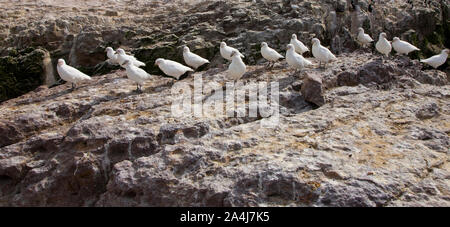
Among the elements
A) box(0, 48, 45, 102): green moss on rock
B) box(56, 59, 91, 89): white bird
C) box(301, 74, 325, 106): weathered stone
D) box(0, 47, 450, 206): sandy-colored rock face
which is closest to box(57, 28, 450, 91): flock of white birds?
box(56, 59, 91, 89): white bird

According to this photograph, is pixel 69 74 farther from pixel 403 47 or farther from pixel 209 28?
pixel 403 47

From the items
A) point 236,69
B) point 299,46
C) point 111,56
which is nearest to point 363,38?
point 299,46

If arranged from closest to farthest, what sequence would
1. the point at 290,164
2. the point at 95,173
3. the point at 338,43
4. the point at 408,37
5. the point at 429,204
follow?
1. the point at 429,204
2. the point at 290,164
3. the point at 95,173
4. the point at 338,43
5. the point at 408,37

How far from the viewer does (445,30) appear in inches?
734

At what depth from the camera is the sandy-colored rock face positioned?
302 inches

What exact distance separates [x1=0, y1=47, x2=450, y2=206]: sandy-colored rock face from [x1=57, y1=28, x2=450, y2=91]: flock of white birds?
2.46 ft

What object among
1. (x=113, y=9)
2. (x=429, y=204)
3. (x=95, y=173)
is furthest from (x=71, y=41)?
(x=429, y=204)

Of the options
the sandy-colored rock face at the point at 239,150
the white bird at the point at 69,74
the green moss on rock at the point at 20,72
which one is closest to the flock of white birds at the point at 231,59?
the white bird at the point at 69,74

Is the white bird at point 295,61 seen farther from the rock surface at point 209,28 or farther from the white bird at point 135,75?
the white bird at point 135,75

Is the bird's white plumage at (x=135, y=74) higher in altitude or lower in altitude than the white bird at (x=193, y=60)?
higher

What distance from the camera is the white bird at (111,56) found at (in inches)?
571

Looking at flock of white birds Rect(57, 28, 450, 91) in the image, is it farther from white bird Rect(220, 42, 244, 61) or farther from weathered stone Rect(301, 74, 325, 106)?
weathered stone Rect(301, 74, 325, 106)

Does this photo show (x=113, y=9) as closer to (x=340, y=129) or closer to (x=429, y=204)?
(x=340, y=129)
